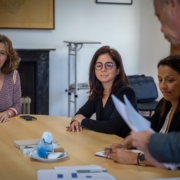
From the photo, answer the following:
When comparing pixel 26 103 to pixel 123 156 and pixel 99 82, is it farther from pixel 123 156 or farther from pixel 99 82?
pixel 123 156

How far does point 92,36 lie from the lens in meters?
5.17

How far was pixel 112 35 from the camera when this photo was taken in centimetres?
527

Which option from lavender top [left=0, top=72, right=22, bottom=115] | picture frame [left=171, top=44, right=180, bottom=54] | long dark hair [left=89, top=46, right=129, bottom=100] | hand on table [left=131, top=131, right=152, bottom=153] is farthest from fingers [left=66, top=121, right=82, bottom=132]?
picture frame [left=171, top=44, right=180, bottom=54]

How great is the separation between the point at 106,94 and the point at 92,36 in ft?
7.79

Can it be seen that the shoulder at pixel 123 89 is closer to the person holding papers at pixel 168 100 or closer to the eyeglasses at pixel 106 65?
the eyeglasses at pixel 106 65

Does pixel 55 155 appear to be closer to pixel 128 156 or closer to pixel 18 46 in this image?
pixel 128 156

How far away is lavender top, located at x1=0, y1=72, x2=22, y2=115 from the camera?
127 inches

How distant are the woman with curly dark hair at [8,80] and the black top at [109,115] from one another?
2.00 ft

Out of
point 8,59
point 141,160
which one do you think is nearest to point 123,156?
point 141,160

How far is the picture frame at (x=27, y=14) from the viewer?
15.6ft

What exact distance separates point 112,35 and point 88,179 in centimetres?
369

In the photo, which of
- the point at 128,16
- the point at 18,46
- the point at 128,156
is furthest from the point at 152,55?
the point at 128,156

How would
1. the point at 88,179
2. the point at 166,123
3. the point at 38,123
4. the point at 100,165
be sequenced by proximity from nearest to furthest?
the point at 88,179 → the point at 100,165 → the point at 166,123 → the point at 38,123

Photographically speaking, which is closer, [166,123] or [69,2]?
[166,123]
